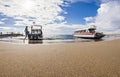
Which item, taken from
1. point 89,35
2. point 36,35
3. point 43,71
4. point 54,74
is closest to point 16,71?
point 43,71

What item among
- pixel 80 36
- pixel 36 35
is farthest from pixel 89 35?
pixel 36 35

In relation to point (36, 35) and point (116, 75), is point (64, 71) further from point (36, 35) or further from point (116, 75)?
point (36, 35)

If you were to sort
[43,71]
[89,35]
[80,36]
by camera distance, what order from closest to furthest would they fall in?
[43,71], [89,35], [80,36]

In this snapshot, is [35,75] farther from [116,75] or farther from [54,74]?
[116,75]

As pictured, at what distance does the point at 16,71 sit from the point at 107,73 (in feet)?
12.0

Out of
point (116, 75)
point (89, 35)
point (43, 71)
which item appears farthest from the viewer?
point (89, 35)

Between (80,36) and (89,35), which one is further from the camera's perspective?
(80,36)

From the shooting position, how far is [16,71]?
245 inches

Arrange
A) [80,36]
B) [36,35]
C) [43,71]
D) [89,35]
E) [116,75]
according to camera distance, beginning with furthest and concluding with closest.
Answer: [80,36] → [89,35] → [36,35] → [43,71] → [116,75]

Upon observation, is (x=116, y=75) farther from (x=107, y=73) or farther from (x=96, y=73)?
(x=96, y=73)

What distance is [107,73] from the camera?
5.90 meters

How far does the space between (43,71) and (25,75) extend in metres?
0.82

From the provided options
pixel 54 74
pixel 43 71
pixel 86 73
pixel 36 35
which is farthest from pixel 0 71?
pixel 36 35

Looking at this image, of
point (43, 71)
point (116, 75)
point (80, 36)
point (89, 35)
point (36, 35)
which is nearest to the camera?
point (116, 75)
